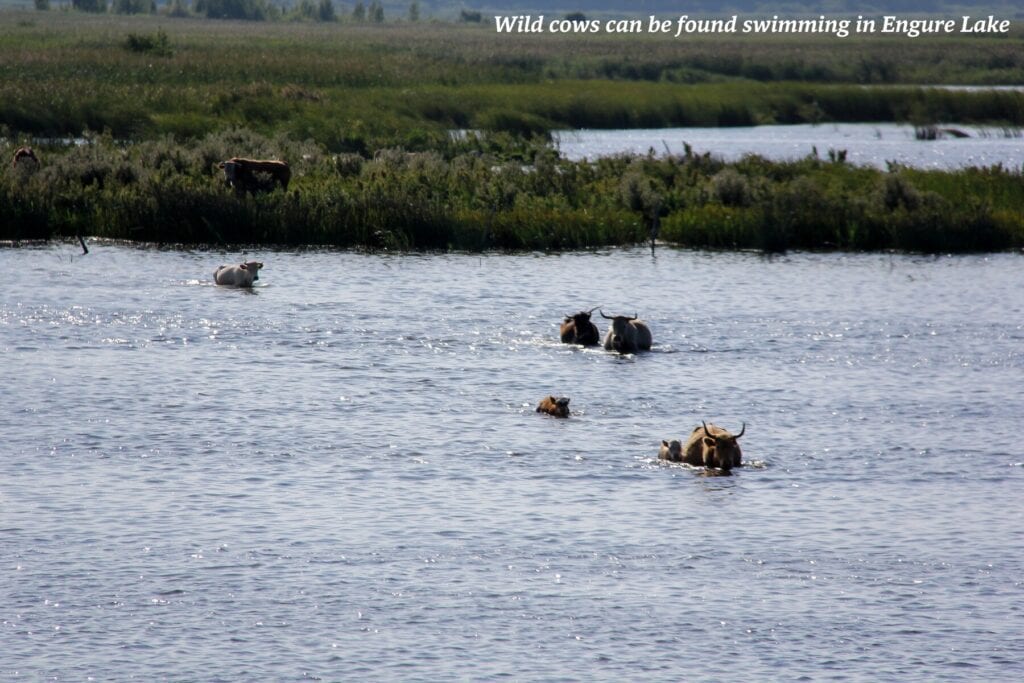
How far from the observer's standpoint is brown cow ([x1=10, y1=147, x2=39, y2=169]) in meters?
33.4

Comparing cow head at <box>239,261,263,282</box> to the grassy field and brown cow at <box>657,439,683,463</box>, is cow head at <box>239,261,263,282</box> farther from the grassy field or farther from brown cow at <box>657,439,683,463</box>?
the grassy field

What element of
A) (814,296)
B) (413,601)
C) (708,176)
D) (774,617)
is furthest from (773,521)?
(708,176)

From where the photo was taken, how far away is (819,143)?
193ft

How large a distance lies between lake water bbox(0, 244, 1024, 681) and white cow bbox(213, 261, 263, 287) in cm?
37

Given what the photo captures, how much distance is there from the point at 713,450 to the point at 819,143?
4564 centimetres

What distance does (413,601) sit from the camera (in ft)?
37.0

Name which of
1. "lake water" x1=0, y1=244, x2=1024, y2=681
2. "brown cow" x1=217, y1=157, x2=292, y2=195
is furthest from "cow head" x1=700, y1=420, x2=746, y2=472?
"brown cow" x1=217, y1=157, x2=292, y2=195

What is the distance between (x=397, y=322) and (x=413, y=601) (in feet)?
39.3

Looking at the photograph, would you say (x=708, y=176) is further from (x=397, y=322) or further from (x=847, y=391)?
(x=847, y=391)

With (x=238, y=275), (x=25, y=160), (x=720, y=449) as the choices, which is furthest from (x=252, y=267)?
(x=720, y=449)

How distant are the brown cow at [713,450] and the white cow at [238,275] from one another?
464 inches

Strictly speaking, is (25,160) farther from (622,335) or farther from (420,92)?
(420,92)

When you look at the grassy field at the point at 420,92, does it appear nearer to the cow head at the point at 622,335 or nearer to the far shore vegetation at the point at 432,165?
the far shore vegetation at the point at 432,165

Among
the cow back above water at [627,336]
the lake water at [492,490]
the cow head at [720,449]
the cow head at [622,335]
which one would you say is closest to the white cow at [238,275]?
the lake water at [492,490]
